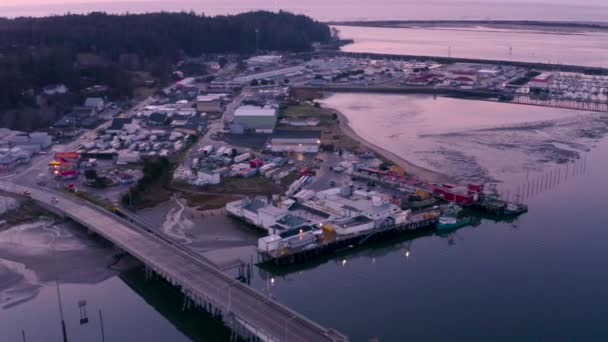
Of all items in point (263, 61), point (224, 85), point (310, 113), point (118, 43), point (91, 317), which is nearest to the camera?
point (91, 317)

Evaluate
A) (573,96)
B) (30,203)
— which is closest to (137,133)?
(30,203)

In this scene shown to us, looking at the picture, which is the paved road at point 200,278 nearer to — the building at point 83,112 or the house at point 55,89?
the building at point 83,112

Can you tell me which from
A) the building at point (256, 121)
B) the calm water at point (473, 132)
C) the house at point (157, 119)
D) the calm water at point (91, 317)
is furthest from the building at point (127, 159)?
the calm water at point (473, 132)

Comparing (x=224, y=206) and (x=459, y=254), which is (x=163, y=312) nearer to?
(x=224, y=206)

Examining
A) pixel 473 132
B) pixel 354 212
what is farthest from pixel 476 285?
pixel 473 132

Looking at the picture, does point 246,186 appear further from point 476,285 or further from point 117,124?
point 117,124
